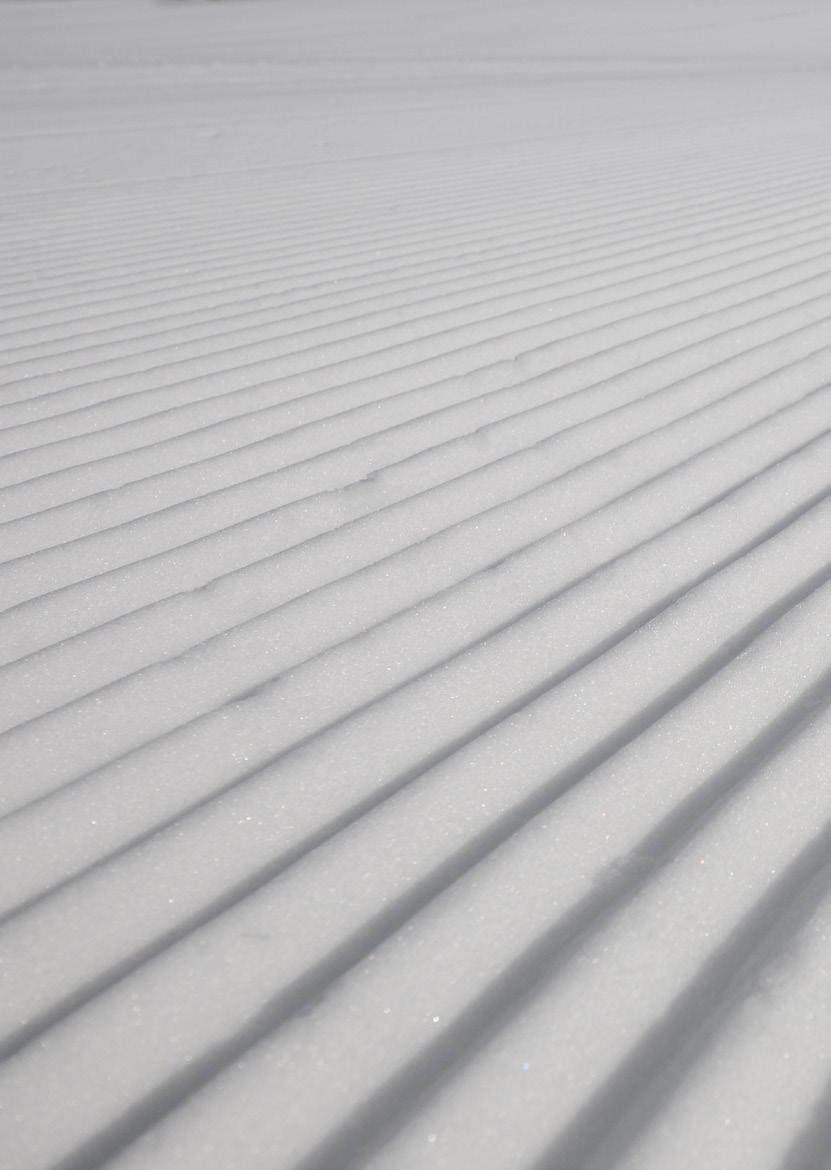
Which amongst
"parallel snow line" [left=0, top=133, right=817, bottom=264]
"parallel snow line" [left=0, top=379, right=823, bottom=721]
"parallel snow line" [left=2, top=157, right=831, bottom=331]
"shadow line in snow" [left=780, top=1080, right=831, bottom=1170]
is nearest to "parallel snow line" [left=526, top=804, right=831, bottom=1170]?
"shadow line in snow" [left=780, top=1080, right=831, bottom=1170]

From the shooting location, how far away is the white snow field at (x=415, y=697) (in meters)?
1.12

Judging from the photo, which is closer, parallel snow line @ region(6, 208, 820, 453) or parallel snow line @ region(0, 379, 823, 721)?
parallel snow line @ region(0, 379, 823, 721)

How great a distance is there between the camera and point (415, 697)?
1.73 metres

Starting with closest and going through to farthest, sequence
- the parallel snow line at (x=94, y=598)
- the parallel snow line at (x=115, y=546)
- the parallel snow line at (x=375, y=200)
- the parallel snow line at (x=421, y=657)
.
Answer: the parallel snow line at (x=421, y=657) → the parallel snow line at (x=94, y=598) → the parallel snow line at (x=115, y=546) → the parallel snow line at (x=375, y=200)

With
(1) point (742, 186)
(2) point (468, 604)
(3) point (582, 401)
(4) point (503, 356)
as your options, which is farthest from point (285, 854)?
(1) point (742, 186)

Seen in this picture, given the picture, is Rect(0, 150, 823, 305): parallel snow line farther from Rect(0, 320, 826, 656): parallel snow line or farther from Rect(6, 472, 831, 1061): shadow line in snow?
Rect(6, 472, 831, 1061): shadow line in snow

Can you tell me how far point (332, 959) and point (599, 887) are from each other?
34 cm

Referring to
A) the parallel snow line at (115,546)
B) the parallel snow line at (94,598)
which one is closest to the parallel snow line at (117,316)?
the parallel snow line at (115,546)

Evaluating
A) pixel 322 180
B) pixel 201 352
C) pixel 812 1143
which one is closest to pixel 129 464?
pixel 201 352

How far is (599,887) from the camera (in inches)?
53.2

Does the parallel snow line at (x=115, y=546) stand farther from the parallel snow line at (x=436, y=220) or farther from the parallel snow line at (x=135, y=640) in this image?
the parallel snow line at (x=436, y=220)

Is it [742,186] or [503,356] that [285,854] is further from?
[742,186]

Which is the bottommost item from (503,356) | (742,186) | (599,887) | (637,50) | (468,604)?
(599,887)

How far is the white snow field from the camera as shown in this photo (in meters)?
1.12
